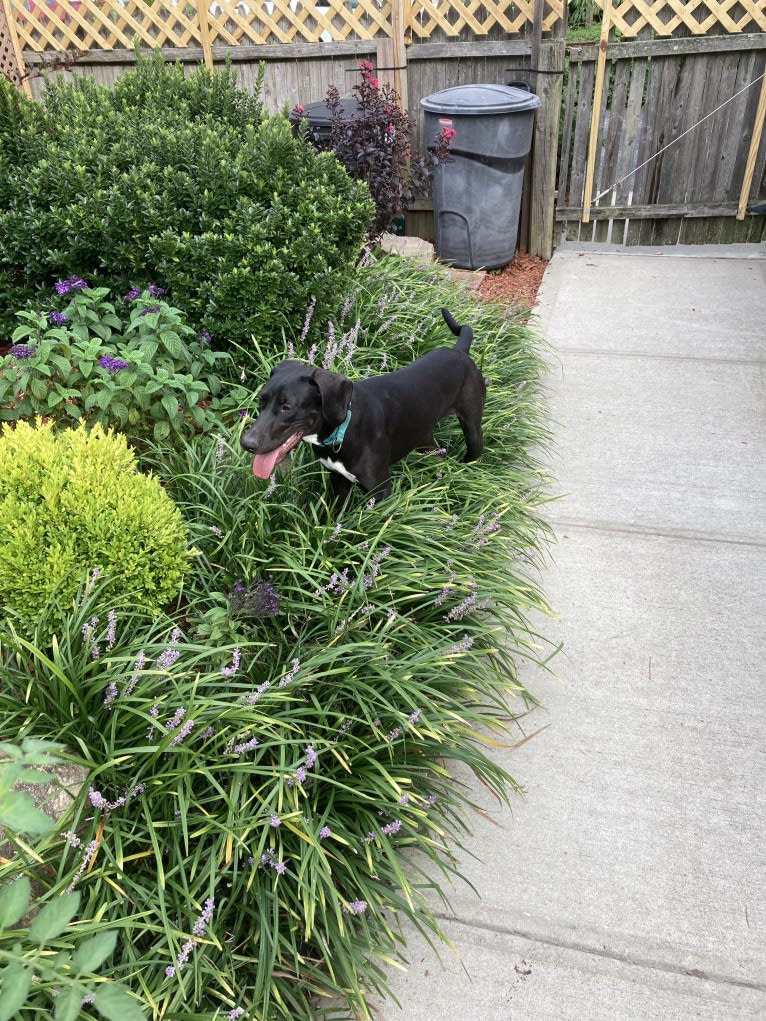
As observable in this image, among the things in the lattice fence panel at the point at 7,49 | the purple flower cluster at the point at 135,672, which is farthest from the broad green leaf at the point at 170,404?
the lattice fence panel at the point at 7,49

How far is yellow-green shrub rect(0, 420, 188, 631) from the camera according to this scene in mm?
2369

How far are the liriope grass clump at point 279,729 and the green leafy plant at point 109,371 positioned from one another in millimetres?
210

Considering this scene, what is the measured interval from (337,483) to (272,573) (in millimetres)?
600

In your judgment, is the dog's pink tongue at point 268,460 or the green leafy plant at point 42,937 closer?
the green leafy plant at point 42,937

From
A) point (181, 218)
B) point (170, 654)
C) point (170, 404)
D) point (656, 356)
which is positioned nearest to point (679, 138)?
point (656, 356)

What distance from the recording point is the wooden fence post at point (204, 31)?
753cm

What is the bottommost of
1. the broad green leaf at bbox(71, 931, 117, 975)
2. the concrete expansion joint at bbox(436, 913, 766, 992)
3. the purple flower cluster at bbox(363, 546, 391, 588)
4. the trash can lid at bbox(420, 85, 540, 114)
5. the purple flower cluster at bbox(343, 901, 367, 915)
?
the concrete expansion joint at bbox(436, 913, 766, 992)

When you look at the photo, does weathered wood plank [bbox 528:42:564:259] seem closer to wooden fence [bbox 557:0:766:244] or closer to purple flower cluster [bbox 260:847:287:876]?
wooden fence [bbox 557:0:766:244]

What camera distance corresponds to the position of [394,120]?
5.71 meters

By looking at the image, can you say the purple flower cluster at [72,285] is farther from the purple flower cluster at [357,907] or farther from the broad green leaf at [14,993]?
the broad green leaf at [14,993]

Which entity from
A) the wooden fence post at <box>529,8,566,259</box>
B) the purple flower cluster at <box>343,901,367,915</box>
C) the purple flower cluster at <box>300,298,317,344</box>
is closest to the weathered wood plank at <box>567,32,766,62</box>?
the wooden fence post at <box>529,8,566,259</box>

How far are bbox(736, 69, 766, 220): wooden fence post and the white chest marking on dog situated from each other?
6.14 metres

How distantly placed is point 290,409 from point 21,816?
74.4 inches

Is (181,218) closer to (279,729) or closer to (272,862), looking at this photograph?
(279,729)
